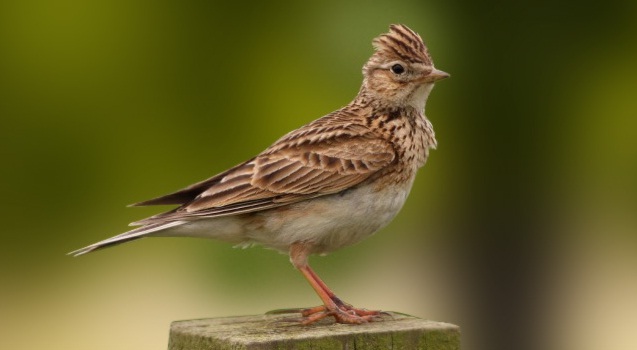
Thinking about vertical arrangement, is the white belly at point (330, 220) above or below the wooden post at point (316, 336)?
above

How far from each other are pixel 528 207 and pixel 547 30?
168cm

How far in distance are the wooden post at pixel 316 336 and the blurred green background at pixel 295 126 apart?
15.1 ft

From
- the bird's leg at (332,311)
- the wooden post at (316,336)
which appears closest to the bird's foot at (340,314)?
the bird's leg at (332,311)

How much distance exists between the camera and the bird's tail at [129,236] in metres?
5.73

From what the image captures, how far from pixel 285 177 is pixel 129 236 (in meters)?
0.90

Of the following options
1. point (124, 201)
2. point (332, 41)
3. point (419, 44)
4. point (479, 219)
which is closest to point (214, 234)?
point (419, 44)

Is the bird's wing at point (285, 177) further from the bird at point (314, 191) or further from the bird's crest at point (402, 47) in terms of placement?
the bird's crest at point (402, 47)

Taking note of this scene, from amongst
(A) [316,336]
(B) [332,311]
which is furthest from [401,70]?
(A) [316,336]

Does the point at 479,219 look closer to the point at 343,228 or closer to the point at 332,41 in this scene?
the point at 332,41

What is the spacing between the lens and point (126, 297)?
10.5 meters

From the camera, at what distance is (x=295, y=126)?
33.1 ft

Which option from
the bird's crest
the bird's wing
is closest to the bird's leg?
the bird's wing

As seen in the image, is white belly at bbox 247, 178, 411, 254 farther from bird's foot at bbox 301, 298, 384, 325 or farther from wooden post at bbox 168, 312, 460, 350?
wooden post at bbox 168, 312, 460, 350

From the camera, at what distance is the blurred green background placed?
33.1ft
